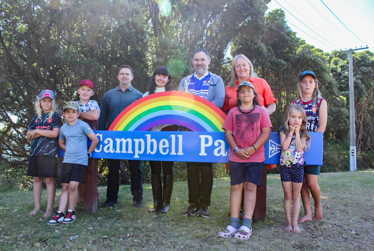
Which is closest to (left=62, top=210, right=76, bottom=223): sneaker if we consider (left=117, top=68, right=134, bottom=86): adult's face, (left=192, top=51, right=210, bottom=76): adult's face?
(left=117, top=68, right=134, bottom=86): adult's face

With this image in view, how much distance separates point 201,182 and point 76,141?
184cm

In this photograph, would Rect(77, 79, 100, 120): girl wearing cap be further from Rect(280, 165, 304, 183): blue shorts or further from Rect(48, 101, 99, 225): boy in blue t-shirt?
Rect(280, 165, 304, 183): blue shorts

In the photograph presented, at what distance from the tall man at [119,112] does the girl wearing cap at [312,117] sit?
251 centimetres

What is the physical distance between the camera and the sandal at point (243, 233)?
295 centimetres

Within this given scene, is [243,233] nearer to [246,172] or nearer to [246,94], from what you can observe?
[246,172]

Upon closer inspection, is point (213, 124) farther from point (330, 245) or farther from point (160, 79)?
point (330, 245)

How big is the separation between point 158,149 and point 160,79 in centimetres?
106

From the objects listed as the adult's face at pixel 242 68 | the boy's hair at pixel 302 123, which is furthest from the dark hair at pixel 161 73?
the boy's hair at pixel 302 123

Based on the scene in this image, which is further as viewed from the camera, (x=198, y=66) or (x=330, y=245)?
(x=198, y=66)

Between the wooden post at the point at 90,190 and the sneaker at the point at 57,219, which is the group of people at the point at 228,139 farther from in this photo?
the wooden post at the point at 90,190

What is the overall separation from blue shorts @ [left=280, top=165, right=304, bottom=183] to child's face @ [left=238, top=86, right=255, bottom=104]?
95 centimetres

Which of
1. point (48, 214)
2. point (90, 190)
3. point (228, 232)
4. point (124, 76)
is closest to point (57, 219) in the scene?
point (48, 214)

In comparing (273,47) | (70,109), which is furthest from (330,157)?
(70,109)

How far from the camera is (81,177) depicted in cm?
369
